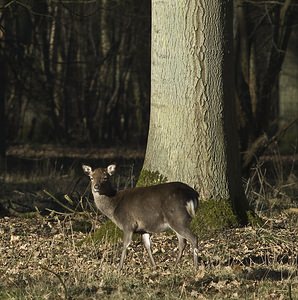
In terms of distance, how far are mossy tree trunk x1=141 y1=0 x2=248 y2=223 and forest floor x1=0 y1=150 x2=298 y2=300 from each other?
2.49 ft

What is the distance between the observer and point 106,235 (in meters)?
11.8

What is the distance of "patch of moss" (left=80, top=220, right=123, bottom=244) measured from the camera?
38.5 feet

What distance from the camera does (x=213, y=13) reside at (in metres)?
11.9

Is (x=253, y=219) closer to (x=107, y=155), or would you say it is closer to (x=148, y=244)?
(x=148, y=244)

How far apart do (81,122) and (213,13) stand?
2250 centimetres

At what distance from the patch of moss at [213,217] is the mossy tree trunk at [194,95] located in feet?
0.26

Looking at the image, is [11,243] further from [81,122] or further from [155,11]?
[81,122]

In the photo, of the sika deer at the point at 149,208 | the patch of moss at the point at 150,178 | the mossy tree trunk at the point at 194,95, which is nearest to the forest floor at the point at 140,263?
the sika deer at the point at 149,208

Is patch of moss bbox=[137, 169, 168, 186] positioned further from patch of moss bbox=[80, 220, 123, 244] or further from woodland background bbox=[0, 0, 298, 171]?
woodland background bbox=[0, 0, 298, 171]

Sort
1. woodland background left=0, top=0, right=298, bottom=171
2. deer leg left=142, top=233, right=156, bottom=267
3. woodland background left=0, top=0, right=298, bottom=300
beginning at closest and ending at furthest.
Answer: woodland background left=0, top=0, right=298, bottom=300 < deer leg left=142, top=233, right=156, bottom=267 < woodland background left=0, top=0, right=298, bottom=171

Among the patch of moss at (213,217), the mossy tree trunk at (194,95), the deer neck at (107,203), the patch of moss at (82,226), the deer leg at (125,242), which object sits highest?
the mossy tree trunk at (194,95)

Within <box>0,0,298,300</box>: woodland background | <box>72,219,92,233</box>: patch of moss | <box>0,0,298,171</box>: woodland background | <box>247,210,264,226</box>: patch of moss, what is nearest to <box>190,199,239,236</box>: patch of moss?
<box>0,0,298,300</box>: woodland background

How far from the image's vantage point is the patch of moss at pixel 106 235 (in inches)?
462

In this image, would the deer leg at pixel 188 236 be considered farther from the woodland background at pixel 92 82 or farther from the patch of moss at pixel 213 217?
the woodland background at pixel 92 82
